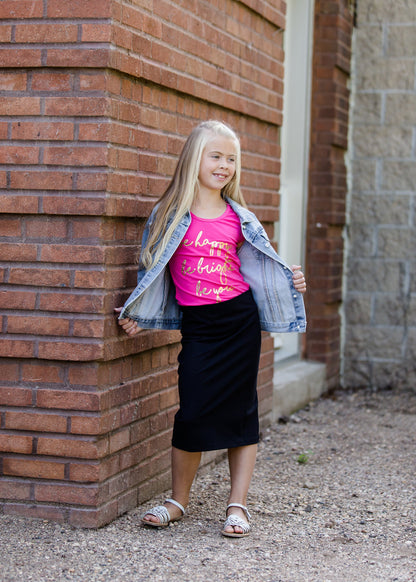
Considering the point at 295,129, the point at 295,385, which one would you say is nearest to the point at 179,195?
the point at 295,385

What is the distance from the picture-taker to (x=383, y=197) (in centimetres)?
692

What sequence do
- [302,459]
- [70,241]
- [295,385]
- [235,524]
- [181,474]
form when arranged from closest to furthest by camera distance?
1. [70,241]
2. [235,524]
3. [181,474]
4. [302,459]
5. [295,385]

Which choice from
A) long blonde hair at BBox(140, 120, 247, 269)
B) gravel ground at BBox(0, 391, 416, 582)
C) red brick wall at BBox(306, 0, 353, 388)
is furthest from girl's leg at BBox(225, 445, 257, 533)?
red brick wall at BBox(306, 0, 353, 388)

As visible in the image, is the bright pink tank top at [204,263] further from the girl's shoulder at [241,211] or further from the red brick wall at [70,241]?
the red brick wall at [70,241]

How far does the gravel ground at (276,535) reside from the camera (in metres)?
3.18

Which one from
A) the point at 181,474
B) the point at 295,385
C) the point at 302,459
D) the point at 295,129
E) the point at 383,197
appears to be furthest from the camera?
the point at 383,197

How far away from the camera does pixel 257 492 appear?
429 centimetres

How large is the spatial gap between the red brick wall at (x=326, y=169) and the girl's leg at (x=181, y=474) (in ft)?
10.4

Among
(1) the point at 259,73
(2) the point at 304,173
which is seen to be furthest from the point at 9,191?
(2) the point at 304,173

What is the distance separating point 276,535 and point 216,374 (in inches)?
29.2

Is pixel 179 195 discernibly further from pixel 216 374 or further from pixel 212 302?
pixel 216 374

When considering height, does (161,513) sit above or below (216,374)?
below

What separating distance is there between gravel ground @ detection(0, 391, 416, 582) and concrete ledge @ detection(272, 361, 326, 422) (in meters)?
0.67

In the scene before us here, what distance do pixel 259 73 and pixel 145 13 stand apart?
1510 mm
